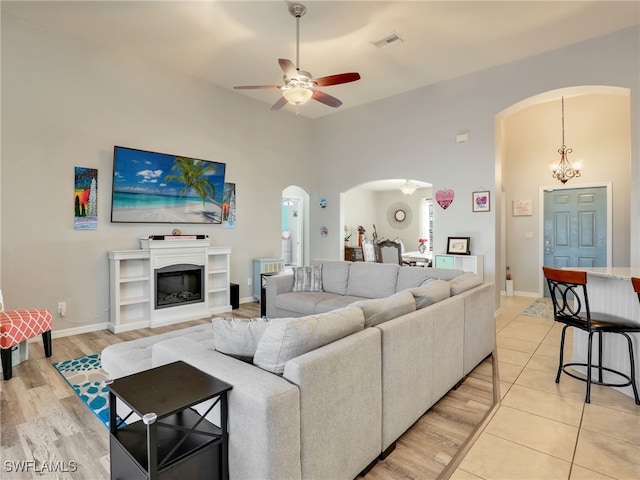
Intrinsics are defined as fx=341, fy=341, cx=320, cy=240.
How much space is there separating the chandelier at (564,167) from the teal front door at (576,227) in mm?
377

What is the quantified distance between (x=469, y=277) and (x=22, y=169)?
4.95 metres

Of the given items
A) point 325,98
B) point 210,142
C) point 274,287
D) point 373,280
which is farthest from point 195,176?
point 373,280

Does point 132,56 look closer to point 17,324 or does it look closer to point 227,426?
point 17,324

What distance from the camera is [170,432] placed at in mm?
1392

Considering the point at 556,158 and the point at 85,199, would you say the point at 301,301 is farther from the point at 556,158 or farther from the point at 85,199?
the point at 556,158

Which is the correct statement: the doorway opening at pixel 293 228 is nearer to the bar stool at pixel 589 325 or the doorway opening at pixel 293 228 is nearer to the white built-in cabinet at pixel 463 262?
the white built-in cabinet at pixel 463 262

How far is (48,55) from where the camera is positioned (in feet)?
13.1

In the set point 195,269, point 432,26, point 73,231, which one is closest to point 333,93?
point 432,26

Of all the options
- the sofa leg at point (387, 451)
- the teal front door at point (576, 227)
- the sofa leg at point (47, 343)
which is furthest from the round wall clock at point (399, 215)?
the sofa leg at point (47, 343)

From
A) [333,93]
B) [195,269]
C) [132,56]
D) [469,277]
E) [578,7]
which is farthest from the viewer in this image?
[333,93]

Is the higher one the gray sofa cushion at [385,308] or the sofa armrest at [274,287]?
the gray sofa cushion at [385,308]

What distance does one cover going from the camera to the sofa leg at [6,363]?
9.48ft

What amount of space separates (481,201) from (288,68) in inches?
134

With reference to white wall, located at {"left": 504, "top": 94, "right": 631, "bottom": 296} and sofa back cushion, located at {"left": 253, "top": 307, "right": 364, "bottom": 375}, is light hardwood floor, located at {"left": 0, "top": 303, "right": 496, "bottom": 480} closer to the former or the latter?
sofa back cushion, located at {"left": 253, "top": 307, "right": 364, "bottom": 375}
